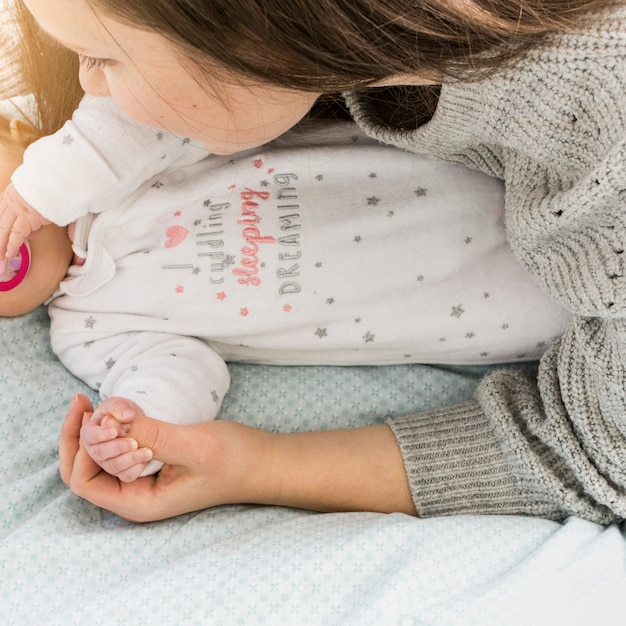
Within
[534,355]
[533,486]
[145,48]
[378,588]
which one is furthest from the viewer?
[534,355]

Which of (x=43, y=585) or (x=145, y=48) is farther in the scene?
(x=43, y=585)

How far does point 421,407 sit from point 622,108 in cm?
47

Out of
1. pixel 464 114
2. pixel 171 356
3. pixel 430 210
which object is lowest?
pixel 171 356

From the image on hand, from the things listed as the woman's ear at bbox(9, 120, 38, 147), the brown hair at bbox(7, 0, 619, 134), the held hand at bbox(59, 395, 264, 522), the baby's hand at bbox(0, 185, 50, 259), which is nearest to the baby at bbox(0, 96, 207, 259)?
the baby's hand at bbox(0, 185, 50, 259)

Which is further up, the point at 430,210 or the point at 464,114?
the point at 464,114

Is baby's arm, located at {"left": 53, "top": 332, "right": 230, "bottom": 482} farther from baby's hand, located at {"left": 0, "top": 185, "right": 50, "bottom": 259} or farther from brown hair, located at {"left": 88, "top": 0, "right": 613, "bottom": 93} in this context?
brown hair, located at {"left": 88, "top": 0, "right": 613, "bottom": 93}

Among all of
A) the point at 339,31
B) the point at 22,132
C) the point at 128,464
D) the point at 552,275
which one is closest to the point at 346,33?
the point at 339,31

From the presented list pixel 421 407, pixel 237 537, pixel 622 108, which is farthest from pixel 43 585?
pixel 622 108

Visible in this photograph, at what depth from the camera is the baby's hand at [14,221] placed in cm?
86

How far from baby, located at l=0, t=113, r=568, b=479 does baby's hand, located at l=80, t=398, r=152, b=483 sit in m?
0.14

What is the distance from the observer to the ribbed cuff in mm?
892

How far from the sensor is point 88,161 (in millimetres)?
894

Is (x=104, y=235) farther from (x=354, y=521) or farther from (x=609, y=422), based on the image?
(x=609, y=422)

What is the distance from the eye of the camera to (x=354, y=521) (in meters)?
0.84
